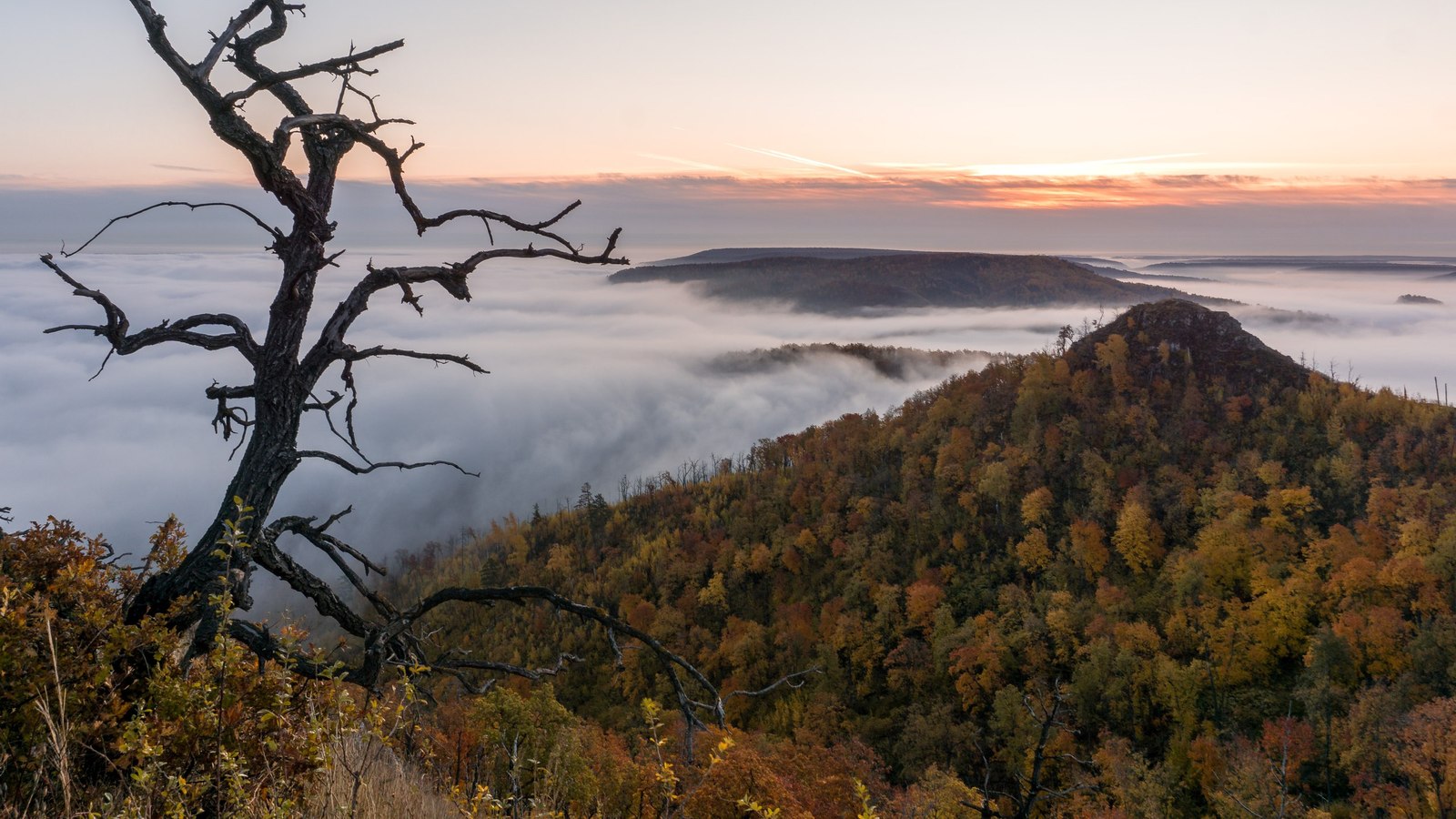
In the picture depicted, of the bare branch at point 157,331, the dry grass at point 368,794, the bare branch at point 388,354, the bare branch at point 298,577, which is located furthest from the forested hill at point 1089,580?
the bare branch at point 157,331

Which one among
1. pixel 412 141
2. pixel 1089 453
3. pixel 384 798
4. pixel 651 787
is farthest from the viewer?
pixel 1089 453

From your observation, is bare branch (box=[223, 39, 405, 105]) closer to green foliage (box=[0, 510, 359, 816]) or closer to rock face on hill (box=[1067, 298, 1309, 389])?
green foliage (box=[0, 510, 359, 816])

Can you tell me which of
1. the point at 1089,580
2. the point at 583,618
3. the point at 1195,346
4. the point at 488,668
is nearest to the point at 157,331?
the point at 488,668

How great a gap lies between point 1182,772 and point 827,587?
203 ft

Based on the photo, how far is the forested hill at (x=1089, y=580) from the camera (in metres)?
67.1

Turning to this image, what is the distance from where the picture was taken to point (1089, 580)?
107312 millimetres

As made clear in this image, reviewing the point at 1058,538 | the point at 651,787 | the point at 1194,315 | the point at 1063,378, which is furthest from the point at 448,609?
the point at 1194,315

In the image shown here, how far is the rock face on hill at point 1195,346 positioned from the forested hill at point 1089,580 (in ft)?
1.66

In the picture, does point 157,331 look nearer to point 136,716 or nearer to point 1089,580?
point 136,716

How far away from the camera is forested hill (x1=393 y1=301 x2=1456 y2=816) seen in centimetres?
6712

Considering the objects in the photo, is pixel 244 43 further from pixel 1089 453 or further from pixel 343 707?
pixel 1089 453

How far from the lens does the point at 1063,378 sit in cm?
14550

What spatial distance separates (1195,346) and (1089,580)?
58686mm

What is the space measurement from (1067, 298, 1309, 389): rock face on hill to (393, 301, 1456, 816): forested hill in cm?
50
